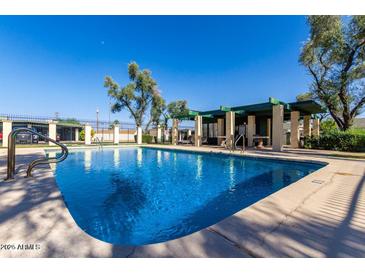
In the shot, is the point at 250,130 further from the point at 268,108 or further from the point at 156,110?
the point at 156,110

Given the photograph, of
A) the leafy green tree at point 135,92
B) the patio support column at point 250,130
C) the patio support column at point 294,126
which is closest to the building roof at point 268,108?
the patio support column at point 294,126

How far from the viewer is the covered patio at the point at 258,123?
12844mm

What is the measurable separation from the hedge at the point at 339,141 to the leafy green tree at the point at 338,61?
8.32 feet

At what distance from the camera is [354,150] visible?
40.7 feet

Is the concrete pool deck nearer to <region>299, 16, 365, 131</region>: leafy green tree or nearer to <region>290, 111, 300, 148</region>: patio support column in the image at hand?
<region>290, 111, 300, 148</region>: patio support column

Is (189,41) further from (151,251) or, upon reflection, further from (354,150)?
(151,251)

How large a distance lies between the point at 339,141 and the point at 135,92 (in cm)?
2328

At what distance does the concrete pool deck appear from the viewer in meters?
1.72

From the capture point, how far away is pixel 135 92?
25891 millimetres

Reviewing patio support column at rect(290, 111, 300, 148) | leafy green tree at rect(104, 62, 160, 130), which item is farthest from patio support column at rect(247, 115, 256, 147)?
leafy green tree at rect(104, 62, 160, 130)

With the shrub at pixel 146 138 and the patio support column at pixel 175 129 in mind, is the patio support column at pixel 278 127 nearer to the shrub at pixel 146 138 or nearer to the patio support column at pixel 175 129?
the patio support column at pixel 175 129

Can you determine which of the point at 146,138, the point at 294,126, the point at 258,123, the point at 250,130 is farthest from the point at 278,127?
the point at 146,138

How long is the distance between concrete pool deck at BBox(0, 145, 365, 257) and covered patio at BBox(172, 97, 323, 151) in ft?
28.4
